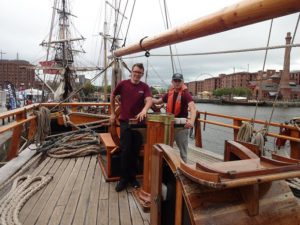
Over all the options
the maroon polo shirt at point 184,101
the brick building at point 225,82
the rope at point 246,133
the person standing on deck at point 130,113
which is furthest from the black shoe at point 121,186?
the brick building at point 225,82

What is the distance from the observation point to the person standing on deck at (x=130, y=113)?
351 cm

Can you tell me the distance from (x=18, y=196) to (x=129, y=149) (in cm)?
137

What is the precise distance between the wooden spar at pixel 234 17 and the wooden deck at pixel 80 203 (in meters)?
1.84

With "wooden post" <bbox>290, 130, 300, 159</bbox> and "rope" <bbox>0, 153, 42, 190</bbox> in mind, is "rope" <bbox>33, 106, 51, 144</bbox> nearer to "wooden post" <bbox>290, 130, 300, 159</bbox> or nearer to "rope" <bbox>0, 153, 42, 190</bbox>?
"rope" <bbox>0, 153, 42, 190</bbox>

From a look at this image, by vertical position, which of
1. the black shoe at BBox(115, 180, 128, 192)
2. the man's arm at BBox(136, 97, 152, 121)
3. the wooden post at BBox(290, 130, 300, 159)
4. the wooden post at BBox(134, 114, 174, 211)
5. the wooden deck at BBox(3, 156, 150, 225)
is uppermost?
the man's arm at BBox(136, 97, 152, 121)

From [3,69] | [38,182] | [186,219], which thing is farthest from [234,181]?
[3,69]

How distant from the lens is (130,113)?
11.7 ft

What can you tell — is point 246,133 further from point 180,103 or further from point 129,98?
point 129,98

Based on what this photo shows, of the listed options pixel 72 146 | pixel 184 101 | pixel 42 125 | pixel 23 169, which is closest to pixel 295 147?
pixel 184 101

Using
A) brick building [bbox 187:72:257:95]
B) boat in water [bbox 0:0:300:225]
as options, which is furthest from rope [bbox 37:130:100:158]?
brick building [bbox 187:72:257:95]

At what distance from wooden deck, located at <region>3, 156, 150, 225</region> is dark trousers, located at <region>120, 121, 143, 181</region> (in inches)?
9.1

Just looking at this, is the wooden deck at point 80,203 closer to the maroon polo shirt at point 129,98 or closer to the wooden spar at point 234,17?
the maroon polo shirt at point 129,98

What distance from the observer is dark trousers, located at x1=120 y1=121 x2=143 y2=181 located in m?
3.51

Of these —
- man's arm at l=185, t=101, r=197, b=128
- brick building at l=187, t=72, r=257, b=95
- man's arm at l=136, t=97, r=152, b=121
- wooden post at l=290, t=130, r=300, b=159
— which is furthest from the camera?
brick building at l=187, t=72, r=257, b=95
